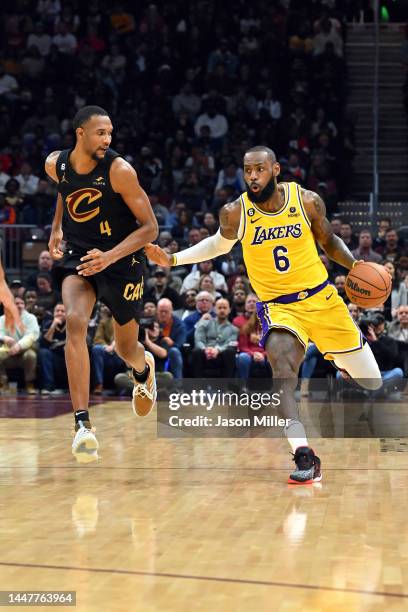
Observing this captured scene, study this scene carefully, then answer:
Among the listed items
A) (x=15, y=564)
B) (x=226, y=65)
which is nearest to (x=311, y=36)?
(x=226, y=65)

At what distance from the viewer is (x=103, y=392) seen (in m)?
12.6

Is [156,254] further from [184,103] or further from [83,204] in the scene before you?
[184,103]

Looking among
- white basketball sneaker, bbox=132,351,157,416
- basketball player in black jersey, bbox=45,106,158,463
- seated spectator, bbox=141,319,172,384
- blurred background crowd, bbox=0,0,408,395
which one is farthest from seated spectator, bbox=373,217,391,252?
basketball player in black jersey, bbox=45,106,158,463

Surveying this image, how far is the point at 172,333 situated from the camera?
12.5 m

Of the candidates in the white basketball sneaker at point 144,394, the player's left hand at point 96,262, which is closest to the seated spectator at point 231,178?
the white basketball sneaker at point 144,394

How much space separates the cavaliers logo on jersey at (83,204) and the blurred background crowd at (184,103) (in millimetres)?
6666

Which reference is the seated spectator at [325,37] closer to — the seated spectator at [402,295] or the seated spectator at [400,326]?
the seated spectator at [402,295]

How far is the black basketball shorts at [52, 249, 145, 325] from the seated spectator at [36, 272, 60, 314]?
268 inches

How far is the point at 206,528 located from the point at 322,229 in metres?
2.52

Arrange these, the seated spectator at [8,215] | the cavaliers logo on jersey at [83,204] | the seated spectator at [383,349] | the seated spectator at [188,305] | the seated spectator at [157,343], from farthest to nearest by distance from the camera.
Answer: the seated spectator at [8,215] < the seated spectator at [188,305] < the seated spectator at [157,343] < the seated spectator at [383,349] < the cavaliers logo on jersey at [83,204]

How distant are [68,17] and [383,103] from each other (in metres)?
6.15

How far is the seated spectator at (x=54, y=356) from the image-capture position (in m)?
12.7

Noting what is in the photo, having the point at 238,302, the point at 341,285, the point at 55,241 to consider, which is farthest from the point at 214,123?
the point at 55,241

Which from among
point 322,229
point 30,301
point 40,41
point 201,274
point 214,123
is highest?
point 40,41
